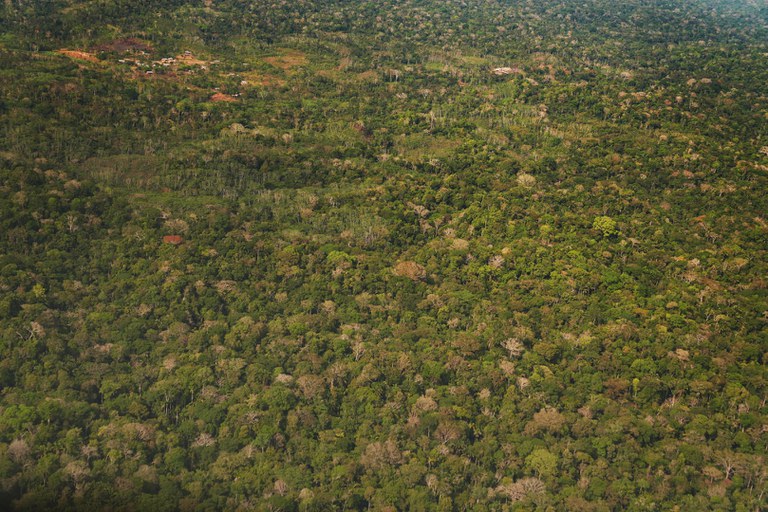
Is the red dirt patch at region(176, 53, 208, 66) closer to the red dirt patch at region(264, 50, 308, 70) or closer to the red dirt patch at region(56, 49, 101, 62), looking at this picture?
the red dirt patch at region(264, 50, 308, 70)

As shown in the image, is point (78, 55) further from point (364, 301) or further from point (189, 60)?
point (364, 301)

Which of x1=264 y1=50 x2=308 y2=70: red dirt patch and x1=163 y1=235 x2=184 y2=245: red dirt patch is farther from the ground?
x1=264 y1=50 x2=308 y2=70: red dirt patch

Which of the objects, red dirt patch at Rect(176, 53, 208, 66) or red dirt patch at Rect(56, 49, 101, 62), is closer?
red dirt patch at Rect(56, 49, 101, 62)

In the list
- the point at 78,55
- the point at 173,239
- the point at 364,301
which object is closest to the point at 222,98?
the point at 78,55

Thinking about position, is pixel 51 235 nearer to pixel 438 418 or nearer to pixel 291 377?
pixel 291 377

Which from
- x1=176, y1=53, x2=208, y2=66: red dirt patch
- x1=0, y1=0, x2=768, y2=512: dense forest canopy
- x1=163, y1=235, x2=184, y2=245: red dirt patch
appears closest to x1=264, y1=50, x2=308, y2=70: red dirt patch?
x1=176, y1=53, x2=208, y2=66: red dirt patch

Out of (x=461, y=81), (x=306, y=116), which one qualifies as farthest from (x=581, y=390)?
(x=461, y=81)
